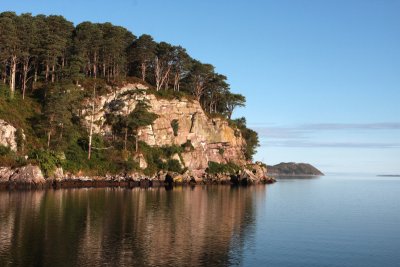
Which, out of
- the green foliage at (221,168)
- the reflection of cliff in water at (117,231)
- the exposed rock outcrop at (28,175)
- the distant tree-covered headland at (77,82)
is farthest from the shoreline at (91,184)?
the reflection of cliff in water at (117,231)

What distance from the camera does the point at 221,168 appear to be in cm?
12150

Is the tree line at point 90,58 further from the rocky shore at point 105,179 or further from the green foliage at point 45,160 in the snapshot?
the rocky shore at point 105,179

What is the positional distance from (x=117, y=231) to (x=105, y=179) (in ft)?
169

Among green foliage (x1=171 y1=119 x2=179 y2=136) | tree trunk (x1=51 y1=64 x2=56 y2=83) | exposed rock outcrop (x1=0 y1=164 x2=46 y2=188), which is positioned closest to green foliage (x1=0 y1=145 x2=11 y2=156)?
exposed rock outcrop (x1=0 y1=164 x2=46 y2=188)

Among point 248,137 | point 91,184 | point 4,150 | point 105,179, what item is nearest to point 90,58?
point 105,179

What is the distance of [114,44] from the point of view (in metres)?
106

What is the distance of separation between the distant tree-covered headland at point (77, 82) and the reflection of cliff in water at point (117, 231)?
23616 mm

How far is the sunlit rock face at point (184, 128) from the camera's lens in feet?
344

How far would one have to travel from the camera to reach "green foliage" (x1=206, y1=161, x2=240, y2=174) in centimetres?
11938

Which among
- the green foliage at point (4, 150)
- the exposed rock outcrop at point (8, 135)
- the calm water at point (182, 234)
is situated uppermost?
the exposed rock outcrop at point (8, 135)

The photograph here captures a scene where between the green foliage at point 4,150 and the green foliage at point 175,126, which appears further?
the green foliage at point 175,126

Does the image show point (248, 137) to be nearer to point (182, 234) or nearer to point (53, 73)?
point (53, 73)

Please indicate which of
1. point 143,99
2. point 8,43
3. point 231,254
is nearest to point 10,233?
point 231,254

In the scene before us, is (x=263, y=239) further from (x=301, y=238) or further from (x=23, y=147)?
(x=23, y=147)
